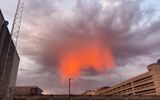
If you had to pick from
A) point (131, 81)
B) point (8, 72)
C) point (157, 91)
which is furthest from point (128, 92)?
point (8, 72)

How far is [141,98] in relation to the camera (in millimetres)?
57750

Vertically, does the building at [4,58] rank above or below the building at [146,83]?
below

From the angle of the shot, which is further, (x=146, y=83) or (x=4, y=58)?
(x=146, y=83)

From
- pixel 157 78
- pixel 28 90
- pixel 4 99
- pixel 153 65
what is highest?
pixel 153 65

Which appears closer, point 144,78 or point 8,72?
point 8,72

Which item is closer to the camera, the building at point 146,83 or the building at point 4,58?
the building at point 4,58

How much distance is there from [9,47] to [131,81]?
366ft

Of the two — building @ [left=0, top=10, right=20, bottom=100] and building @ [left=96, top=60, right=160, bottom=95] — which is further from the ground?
building @ [left=96, top=60, right=160, bottom=95]

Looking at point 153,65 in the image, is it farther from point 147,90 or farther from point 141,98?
point 141,98

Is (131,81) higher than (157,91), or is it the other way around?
(131,81)

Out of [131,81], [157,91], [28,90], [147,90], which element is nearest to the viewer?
[28,90]

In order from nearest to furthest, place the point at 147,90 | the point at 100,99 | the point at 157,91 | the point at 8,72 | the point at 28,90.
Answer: the point at 8,72 → the point at 100,99 → the point at 28,90 → the point at 157,91 → the point at 147,90

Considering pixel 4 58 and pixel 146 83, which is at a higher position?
pixel 146 83

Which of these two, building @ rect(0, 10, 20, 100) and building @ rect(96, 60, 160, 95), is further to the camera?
building @ rect(96, 60, 160, 95)
